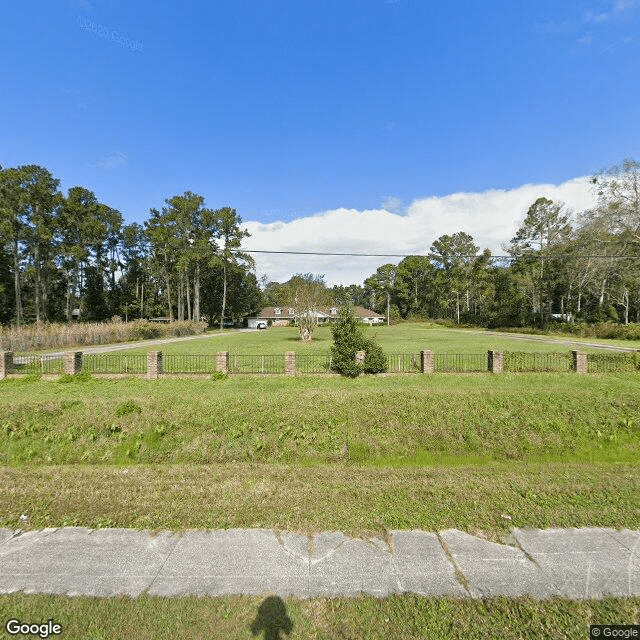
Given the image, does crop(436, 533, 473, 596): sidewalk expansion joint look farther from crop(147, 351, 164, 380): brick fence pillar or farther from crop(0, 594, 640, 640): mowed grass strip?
crop(147, 351, 164, 380): brick fence pillar

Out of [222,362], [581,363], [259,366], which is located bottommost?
[259,366]

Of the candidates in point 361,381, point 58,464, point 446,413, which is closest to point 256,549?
point 58,464

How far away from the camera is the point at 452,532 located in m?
3.90

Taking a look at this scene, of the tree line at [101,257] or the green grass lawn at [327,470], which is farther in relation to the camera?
the tree line at [101,257]

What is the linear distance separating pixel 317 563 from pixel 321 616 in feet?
2.06

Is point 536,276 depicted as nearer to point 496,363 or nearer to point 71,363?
point 496,363

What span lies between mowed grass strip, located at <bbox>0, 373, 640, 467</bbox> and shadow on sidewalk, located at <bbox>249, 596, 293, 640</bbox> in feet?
14.0

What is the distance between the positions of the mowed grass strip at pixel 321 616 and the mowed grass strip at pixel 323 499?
1029 mm

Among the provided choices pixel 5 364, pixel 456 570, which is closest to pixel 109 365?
pixel 5 364

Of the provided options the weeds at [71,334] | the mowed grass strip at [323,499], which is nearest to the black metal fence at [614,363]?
the mowed grass strip at [323,499]

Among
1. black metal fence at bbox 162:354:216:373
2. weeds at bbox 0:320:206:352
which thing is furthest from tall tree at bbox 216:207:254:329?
black metal fence at bbox 162:354:216:373

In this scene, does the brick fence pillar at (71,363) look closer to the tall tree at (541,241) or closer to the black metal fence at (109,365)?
the black metal fence at (109,365)

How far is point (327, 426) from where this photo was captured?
8148 mm

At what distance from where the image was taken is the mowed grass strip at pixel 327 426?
7336mm
